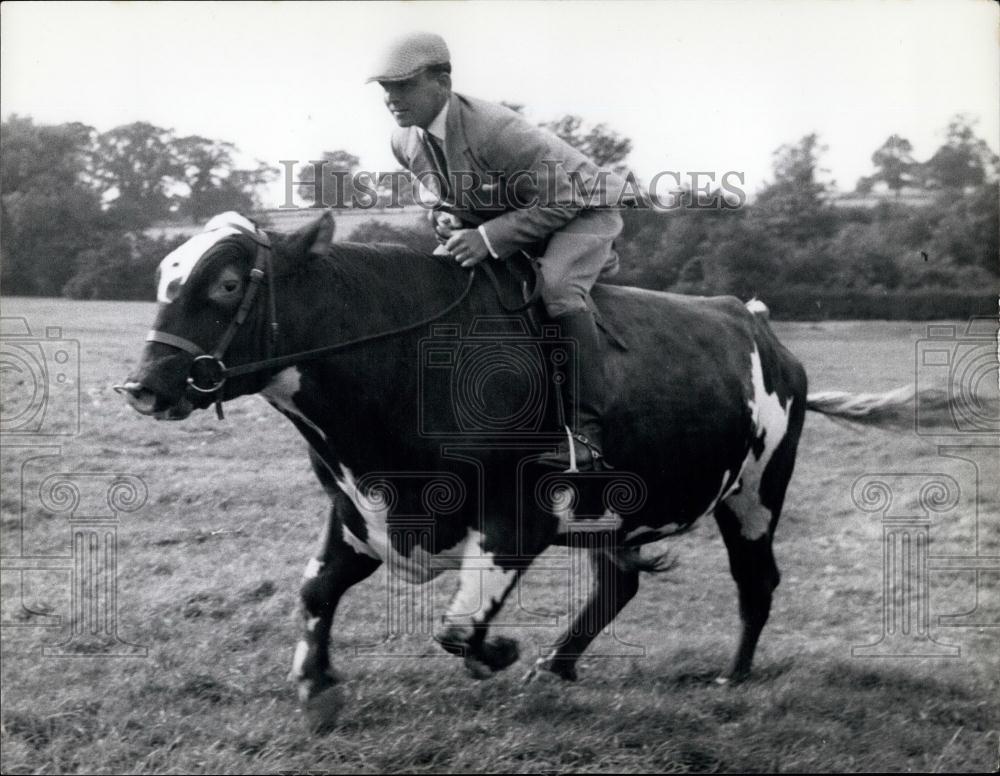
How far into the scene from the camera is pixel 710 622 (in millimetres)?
5738

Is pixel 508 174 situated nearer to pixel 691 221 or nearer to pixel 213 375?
pixel 213 375

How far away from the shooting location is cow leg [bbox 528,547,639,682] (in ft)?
16.4

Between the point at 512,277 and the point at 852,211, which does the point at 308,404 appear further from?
the point at 852,211

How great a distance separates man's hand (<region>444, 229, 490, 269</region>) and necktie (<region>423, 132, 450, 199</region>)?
0.86 ft

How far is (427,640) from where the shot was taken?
4996 millimetres

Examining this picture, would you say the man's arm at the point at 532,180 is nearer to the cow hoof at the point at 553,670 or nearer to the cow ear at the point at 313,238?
the cow ear at the point at 313,238

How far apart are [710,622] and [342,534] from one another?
237 centimetres

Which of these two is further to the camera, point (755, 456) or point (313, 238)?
point (755, 456)

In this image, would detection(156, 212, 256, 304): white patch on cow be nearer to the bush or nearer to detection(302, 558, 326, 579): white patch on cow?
detection(302, 558, 326, 579): white patch on cow

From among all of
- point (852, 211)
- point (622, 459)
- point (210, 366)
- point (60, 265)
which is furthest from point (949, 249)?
point (60, 265)

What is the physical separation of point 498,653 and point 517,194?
175 centimetres

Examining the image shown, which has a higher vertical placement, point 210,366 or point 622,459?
point 210,366

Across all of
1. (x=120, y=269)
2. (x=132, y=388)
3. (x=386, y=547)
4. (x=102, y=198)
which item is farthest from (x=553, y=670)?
(x=102, y=198)

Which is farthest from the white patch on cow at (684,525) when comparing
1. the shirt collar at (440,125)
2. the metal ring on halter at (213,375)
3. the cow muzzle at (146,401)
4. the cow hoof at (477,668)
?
the cow muzzle at (146,401)
